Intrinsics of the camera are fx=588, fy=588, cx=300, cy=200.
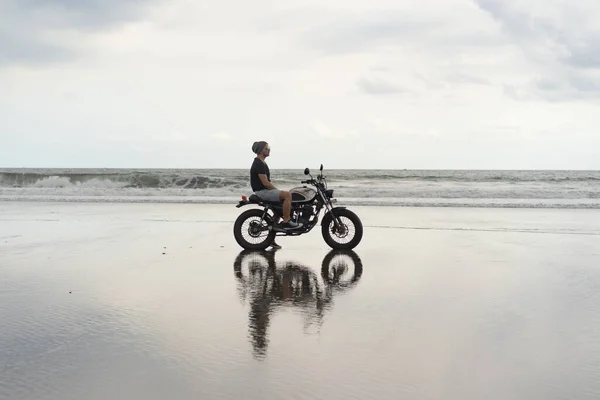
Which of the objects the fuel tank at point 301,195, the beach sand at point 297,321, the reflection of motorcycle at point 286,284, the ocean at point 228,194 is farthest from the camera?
the ocean at point 228,194

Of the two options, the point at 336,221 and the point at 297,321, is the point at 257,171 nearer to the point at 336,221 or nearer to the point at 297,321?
the point at 336,221

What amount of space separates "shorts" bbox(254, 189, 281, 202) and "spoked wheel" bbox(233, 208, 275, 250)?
0.98 ft

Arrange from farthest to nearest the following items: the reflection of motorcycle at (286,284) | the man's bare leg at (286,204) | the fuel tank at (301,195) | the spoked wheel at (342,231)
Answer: the fuel tank at (301,195)
the spoked wheel at (342,231)
the man's bare leg at (286,204)
the reflection of motorcycle at (286,284)

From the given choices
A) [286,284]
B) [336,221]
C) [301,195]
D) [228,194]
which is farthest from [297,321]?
[228,194]

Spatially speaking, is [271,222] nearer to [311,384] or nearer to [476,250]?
[476,250]

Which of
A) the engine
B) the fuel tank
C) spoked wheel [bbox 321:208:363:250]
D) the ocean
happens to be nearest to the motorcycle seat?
the fuel tank

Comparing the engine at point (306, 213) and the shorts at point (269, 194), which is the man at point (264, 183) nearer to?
the shorts at point (269, 194)

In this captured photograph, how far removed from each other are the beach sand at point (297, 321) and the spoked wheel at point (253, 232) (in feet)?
1.45

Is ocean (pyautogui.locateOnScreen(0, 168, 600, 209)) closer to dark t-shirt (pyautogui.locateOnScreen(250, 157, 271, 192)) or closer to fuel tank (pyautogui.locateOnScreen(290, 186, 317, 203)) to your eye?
fuel tank (pyautogui.locateOnScreen(290, 186, 317, 203))

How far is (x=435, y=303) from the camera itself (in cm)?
585

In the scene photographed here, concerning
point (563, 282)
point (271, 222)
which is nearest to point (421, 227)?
point (271, 222)

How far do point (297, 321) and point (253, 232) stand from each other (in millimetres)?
4966

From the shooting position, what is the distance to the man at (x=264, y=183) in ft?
32.6

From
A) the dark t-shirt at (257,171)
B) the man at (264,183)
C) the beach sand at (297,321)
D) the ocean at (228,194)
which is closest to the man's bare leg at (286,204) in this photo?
the man at (264,183)
